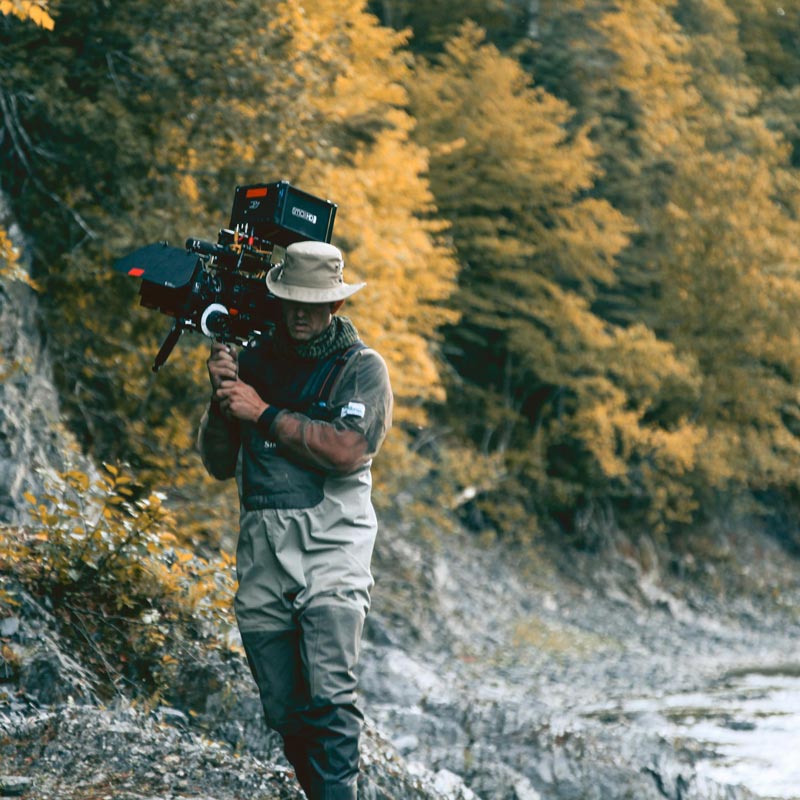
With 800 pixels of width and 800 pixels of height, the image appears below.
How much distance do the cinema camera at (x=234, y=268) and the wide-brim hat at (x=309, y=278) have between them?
0.64 ft

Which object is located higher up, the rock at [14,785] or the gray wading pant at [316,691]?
the gray wading pant at [316,691]

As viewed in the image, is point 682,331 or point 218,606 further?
point 682,331

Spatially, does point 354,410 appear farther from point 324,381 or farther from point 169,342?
point 169,342

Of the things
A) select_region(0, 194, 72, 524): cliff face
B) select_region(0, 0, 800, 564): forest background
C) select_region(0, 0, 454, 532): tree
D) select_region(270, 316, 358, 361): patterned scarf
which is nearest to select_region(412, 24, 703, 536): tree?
select_region(0, 0, 800, 564): forest background

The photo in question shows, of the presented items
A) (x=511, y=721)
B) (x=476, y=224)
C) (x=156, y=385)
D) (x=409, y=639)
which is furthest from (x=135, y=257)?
(x=476, y=224)

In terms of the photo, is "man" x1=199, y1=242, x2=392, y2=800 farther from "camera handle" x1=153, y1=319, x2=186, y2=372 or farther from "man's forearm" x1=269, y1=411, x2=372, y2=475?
"camera handle" x1=153, y1=319, x2=186, y2=372

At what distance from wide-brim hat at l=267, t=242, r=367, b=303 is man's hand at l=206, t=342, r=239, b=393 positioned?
27 cm

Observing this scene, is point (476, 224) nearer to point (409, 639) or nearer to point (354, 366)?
point (409, 639)

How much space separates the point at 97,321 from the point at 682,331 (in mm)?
17833

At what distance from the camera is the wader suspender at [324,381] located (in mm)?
4152

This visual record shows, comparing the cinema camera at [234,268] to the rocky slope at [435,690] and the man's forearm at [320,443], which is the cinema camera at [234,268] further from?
the rocky slope at [435,690]

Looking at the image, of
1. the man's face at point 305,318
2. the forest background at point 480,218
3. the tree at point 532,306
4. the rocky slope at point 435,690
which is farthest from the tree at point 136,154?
the tree at point 532,306

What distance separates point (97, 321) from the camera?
37.4 ft

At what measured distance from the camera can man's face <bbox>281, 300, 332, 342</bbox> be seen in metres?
4.14
